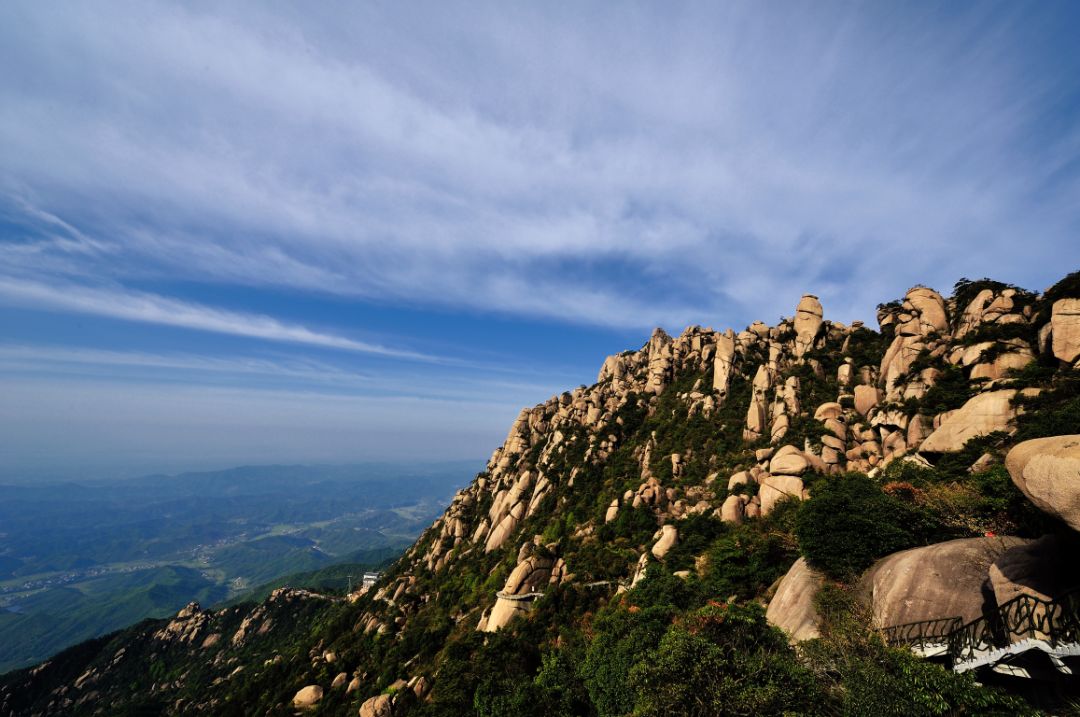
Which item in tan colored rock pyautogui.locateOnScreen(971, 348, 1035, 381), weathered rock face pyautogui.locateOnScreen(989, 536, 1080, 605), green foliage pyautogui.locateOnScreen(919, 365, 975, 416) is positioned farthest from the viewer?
green foliage pyautogui.locateOnScreen(919, 365, 975, 416)

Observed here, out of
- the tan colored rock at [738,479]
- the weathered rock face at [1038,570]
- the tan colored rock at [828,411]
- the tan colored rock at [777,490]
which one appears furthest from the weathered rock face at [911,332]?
the weathered rock face at [1038,570]

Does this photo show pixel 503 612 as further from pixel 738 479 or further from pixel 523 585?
pixel 738 479

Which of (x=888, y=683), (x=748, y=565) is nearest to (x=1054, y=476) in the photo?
(x=888, y=683)

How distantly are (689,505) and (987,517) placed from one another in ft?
99.9

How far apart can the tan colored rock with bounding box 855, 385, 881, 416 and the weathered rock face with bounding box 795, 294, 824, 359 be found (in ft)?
44.9

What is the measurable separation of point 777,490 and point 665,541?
454 inches

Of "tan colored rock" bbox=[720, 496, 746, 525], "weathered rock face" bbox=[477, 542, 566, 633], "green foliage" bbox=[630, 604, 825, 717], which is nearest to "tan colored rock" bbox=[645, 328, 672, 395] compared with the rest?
"tan colored rock" bbox=[720, 496, 746, 525]

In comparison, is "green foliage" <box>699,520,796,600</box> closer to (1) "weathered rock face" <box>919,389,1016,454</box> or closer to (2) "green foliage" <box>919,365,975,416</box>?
(1) "weathered rock face" <box>919,389,1016,454</box>

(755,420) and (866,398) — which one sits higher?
(866,398)

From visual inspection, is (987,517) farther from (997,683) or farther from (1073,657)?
(1073,657)

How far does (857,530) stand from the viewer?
939 inches

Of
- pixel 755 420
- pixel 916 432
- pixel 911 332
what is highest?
pixel 911 332

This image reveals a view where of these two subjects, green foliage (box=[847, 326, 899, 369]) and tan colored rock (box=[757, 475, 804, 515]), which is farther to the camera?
green foliage (box=[847, 326, 899, 369])

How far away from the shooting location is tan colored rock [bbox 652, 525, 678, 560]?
40425mm
